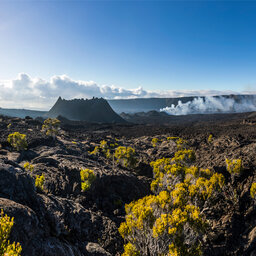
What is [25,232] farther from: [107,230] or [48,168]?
[48,168]

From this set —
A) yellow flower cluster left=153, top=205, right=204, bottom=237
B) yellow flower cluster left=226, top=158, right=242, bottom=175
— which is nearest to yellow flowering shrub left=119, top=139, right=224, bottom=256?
yellow flower cluster left=153, top=205, right=204, bottom=237

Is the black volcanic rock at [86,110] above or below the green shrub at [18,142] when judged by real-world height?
above

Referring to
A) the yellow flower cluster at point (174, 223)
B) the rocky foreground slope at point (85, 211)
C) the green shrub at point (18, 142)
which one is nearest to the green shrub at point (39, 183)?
the rocky foreground slope at point (85, 211)

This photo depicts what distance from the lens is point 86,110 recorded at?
15712 cm

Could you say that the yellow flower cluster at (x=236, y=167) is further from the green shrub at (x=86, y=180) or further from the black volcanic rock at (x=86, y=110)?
the black volcanic rock at (x=86, y=110)

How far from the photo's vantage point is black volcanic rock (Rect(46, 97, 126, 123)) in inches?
5843

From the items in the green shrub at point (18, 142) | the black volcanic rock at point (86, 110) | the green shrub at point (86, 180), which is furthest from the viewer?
the black volcanic rock at point (86, 110)

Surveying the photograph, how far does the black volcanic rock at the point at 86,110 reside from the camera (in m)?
148

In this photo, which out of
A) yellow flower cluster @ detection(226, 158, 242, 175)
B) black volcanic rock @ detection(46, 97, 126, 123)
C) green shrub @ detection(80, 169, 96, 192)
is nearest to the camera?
yellow flower cluster @ detection(226, 158, 242, 175)

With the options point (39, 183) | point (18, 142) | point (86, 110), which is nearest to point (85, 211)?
point (39, 183)

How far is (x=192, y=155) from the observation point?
26.0m

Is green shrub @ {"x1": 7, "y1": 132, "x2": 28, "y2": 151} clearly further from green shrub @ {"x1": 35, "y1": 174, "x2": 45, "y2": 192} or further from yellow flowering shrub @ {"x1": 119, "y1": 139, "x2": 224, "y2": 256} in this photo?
yellow flowering shrub @ {"x1": 119, "y1": 139, "x2": 224, "y2": 256}

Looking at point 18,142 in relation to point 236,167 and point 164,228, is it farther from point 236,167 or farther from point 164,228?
point 236,167

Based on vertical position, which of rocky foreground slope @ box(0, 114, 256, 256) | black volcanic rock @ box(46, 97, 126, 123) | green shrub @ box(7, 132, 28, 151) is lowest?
rocky foreground slope @ box(0, 114, 256, 256)
